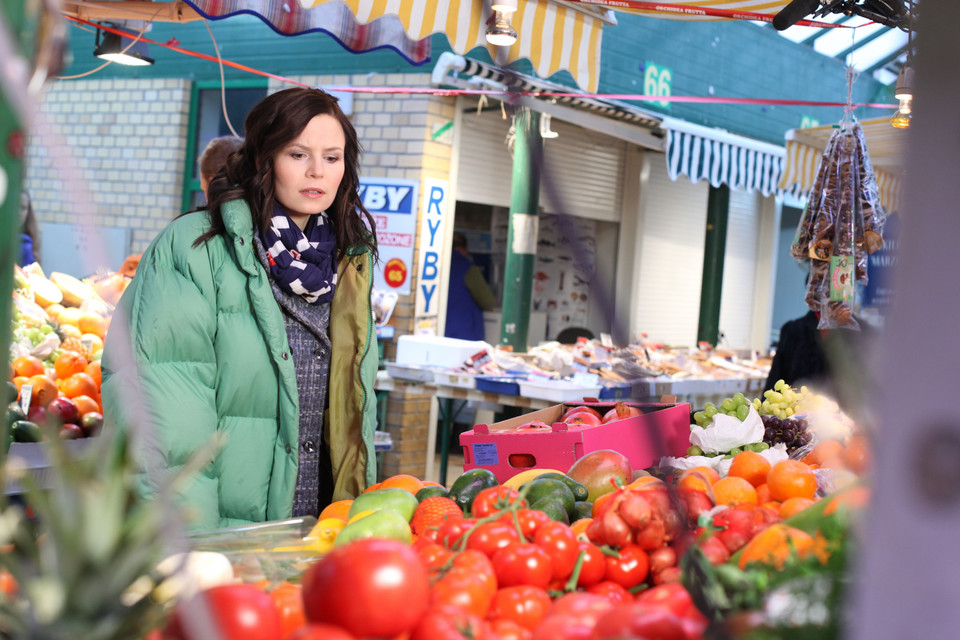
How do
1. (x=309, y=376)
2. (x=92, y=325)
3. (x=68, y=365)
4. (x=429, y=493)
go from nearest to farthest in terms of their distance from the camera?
(x=429, y=493) → (x=309, y=376) → (x=68, y=365) → (x=92, y=325)

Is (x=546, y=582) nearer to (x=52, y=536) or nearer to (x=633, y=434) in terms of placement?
(x=52, y=536)

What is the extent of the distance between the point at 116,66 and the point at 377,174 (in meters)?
3.92

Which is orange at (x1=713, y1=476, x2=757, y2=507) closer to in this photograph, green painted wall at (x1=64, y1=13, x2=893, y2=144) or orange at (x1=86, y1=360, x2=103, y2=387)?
orange at (x1=86, y1=360, x2=103, y2=387)

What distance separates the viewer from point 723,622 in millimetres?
1019

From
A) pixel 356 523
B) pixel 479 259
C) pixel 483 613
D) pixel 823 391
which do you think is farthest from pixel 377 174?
pixel 483 613

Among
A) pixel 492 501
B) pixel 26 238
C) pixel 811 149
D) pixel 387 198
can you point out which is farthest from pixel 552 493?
pixel 811 149

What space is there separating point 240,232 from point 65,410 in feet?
6.75

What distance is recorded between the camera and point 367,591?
1.04 meters

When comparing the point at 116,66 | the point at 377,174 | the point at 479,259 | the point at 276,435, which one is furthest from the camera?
the point at 479,259

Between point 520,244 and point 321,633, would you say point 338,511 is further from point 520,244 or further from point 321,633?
point 520,244

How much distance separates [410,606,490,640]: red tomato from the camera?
1.09 m

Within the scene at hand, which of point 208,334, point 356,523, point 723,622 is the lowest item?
point 356,523

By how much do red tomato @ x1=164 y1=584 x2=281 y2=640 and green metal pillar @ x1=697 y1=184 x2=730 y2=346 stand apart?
10.7m

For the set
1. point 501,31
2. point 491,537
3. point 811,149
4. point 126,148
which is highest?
point 811,149
